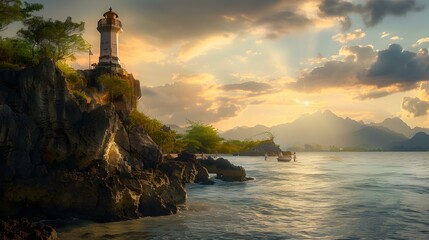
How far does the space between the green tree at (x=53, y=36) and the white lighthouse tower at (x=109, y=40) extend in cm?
1238

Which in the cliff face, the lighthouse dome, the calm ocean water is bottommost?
the calm ocean water

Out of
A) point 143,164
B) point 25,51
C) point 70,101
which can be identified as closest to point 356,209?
point 143,164

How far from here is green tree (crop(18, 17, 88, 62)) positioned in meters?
38.4

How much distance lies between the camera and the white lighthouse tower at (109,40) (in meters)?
53.7

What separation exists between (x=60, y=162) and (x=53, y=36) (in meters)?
20.2

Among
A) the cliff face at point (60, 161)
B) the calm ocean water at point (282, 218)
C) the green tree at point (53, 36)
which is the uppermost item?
the green tree at point (53, 36)

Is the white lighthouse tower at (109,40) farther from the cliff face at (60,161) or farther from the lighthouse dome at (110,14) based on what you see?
the cliff face at (60,161)

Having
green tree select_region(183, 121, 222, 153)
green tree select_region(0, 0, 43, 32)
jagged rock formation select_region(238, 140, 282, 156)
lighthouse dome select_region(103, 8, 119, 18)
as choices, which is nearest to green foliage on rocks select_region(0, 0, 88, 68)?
green tree select_region(0, 0, 43, 32)

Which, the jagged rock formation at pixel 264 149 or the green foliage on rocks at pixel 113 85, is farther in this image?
the jagged rock formation at pixel 264 149

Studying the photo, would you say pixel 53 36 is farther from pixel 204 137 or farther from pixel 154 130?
pixel 204 137

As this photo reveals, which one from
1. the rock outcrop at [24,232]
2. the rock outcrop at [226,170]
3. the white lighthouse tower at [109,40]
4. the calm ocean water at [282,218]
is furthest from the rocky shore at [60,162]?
the white lighthouse tower at [109,40]

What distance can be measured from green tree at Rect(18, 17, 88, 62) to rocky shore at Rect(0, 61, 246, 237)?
14.6m

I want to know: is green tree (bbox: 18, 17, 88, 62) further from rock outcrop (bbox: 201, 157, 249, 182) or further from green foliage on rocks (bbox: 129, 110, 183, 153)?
rock outcrop (bbox: 201, 157, 249, 182)

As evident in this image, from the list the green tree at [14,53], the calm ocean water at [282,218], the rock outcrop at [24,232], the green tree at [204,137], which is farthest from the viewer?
the green tree at [204,137]
